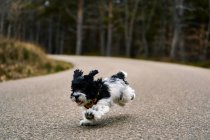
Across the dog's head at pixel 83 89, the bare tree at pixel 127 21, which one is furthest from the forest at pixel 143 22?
Answer: the dog's head at pixel 83 89

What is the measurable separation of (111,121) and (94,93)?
1042 mm

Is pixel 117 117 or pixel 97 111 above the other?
pixel 97 111

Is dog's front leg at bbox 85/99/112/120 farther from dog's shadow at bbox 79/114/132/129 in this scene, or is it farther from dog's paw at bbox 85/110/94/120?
dog's shadow at bbox 79/114/132/129

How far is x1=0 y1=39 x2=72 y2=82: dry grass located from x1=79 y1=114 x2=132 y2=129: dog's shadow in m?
12.5

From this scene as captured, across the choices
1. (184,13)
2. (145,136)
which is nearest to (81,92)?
(145,136)

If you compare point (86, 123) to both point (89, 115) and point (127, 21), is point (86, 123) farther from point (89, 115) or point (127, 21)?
point (127, 21)

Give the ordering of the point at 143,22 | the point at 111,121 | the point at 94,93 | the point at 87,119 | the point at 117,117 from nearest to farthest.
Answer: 1. the point at 94,93
2. the point at 87,119
3. the point at 111,121
4. the point at 117,117
5. the point at 143,22

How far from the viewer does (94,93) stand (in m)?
8.19

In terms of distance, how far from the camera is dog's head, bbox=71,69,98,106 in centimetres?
778

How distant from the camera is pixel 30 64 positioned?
999 inches

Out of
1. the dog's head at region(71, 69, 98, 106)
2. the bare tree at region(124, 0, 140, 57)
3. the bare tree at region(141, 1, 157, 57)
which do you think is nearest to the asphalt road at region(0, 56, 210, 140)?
the dog's head at region(71, 69, 98, 106)

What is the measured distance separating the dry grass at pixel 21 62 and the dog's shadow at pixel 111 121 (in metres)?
12.5

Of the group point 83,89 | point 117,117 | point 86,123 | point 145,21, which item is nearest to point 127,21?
point 145,21

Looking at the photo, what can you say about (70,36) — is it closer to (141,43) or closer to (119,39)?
(119,39)
